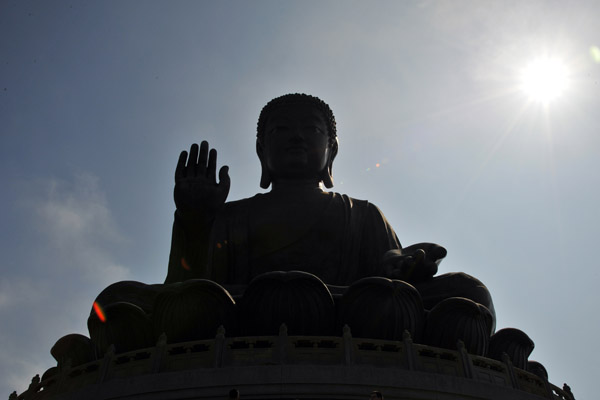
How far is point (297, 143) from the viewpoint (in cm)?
1056

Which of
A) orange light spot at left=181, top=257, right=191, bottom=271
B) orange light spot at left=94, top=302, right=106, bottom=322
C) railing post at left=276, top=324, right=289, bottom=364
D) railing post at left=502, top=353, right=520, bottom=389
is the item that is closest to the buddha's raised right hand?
orange light spot at left=181, top=257, right=191, bottom=271

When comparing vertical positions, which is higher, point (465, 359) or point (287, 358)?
point (465, 359)

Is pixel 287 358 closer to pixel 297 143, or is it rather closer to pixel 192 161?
pixel 192 161

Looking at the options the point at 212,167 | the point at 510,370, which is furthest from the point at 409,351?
the point at 212,167

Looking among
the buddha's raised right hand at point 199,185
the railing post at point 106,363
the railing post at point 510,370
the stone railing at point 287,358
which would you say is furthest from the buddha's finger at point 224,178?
the railing post at point 510,370

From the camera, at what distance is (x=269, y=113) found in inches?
434

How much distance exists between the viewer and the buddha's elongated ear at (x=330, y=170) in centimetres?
1106

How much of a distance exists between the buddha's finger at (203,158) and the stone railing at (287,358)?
2221 millimetres

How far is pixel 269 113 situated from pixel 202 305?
4.92 m

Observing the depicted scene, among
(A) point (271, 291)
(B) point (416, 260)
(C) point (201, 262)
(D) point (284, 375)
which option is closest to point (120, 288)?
(C) point (201, 262)

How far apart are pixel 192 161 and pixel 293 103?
3.28 metres

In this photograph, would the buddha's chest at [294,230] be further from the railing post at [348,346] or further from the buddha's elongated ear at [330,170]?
the railing post at [348,346]

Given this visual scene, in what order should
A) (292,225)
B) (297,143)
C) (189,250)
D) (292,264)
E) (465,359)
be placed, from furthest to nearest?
(297,143) → (292,225) → (292,264) → (189,250) → (465,359)

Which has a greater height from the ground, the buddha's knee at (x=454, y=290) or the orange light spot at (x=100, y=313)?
the buddha's knee at (x=454, y=290)
